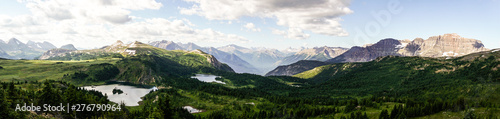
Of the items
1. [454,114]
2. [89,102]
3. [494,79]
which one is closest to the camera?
[454,114]

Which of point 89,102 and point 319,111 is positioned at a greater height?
point 89,102

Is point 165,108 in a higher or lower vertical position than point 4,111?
lower

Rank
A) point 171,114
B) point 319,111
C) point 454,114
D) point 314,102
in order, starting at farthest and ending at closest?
point 314,102, point 319,111, point 171,114, point 454,114

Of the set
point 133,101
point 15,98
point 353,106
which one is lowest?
point 133,101

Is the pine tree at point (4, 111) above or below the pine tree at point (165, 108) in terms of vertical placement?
above

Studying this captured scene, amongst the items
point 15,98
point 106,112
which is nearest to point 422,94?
point 106,112

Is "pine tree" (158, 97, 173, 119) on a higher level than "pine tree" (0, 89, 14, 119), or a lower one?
lower

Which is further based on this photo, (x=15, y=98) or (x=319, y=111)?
(x=319, y=111)

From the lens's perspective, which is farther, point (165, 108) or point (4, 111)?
point (165, 108)

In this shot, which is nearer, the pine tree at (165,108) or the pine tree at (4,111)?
the pine tree at (4,111)

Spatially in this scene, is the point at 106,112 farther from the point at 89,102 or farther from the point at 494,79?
the point at 494,79

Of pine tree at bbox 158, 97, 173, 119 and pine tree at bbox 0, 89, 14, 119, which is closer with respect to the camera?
pine tree at bbox 0, 89, 14, 119
